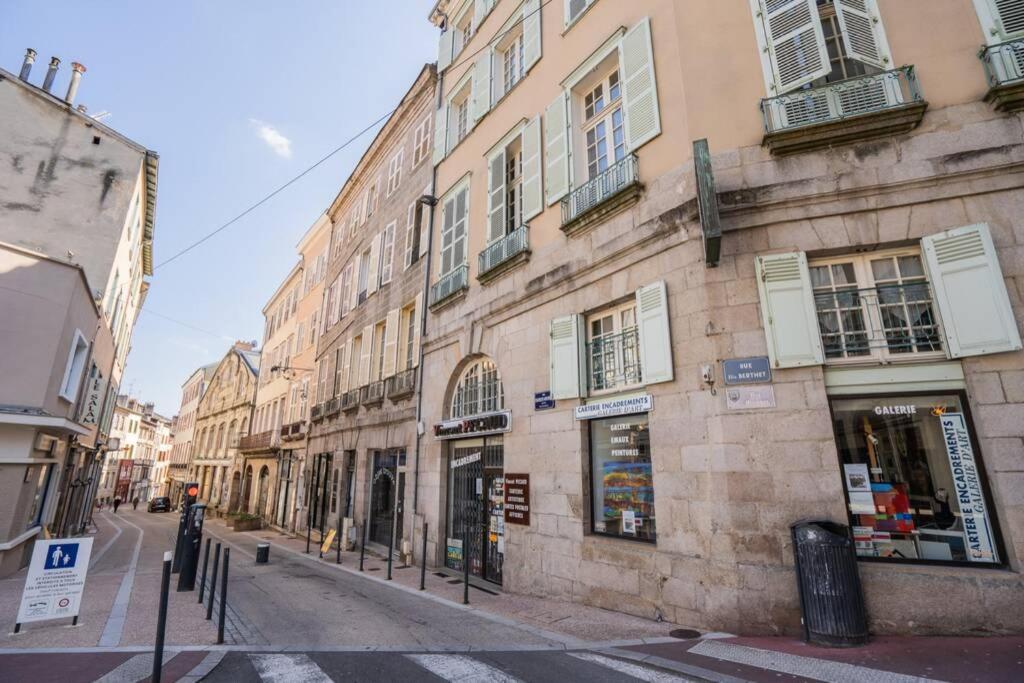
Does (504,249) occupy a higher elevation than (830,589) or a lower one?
higher

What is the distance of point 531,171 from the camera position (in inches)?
379

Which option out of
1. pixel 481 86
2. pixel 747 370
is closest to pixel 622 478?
pixel 747 370

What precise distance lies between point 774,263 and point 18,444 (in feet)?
42.0

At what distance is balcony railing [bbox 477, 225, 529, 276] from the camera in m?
9.50

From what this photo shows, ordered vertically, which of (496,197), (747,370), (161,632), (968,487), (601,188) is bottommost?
(161,632)

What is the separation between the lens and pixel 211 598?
6.76 meters

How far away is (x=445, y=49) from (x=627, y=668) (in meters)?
16.0

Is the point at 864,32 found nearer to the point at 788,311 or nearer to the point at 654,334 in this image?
the point at 788,311

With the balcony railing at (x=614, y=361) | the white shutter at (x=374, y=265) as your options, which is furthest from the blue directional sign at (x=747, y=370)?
the white shutter at (x=374, y=265)

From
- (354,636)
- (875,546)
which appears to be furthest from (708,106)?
(354,636)

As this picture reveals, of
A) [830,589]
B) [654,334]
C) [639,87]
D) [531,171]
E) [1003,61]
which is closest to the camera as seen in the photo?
[830,589]

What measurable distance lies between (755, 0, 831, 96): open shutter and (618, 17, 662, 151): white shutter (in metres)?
1.52

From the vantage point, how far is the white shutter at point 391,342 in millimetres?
14875

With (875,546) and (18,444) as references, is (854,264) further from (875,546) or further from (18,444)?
(18,444)
